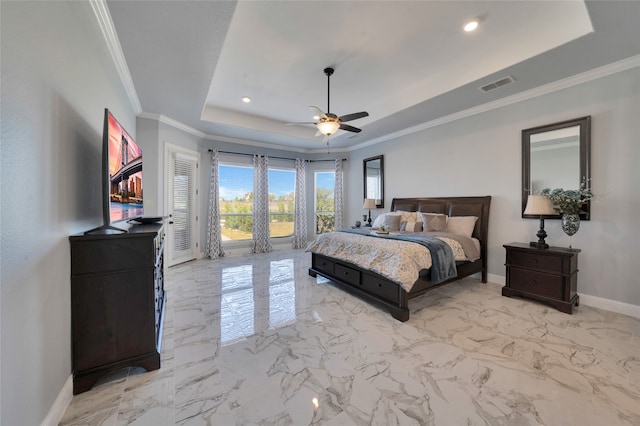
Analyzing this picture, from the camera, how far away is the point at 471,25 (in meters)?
2.53

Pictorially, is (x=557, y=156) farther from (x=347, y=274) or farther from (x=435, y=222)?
(x=347, y=274)

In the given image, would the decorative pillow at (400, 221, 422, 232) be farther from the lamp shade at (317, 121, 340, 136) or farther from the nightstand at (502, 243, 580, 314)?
the lamp shade at (317, 121, 340, 136)

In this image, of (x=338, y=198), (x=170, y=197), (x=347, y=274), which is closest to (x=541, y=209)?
(x=347, y=274)

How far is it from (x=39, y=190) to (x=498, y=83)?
4652mm

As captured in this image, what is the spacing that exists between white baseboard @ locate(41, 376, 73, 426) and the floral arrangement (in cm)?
488

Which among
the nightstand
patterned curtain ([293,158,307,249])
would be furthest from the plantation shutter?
the nightstand

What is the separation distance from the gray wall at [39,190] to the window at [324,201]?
18.2 feet

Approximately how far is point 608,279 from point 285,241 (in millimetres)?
5877

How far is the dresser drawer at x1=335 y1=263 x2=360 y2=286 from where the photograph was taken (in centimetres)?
324

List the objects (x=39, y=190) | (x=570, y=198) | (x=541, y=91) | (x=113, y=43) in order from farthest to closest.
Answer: (x=541, y=91), (x=570, y=198), (x=113, y=43), (x=39, y=190)

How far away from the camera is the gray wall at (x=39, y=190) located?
3.48 feet

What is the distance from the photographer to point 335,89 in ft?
13.0

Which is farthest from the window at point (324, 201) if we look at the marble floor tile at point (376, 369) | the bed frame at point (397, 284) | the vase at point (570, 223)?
the vase at point (570, 223)

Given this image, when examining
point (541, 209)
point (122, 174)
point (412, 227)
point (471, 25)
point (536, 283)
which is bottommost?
point (536, 283)
